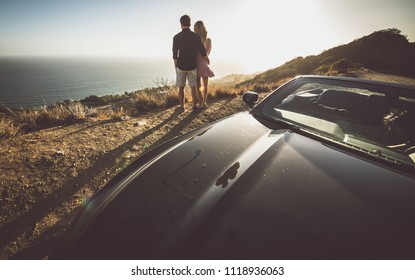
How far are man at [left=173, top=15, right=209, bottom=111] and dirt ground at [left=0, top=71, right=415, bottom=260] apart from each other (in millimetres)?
1298

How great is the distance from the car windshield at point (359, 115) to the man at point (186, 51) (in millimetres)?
2859

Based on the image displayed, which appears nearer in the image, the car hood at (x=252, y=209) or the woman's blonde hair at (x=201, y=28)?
the car hood at (x=252, y=209)

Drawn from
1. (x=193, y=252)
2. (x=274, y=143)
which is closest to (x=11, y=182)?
(x=193, y=252)

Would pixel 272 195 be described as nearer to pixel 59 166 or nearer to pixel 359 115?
pixel 359 115

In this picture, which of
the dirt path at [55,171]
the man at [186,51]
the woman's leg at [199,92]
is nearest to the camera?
the dirt path at [55,171]

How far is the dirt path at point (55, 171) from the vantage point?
2.10 m

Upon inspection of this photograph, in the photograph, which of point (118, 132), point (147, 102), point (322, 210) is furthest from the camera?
point (147, 102)

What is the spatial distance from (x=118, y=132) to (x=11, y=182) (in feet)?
5.94

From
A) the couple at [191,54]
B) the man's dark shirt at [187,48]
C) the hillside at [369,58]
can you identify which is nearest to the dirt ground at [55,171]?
the couple at [191,54]

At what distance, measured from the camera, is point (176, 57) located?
492 cm

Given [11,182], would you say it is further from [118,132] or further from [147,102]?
[147,102]

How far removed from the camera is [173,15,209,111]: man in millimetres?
4727

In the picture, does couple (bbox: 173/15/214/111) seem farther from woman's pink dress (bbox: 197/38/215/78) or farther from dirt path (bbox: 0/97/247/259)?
dirt path (bbox: 0/97/247/259)

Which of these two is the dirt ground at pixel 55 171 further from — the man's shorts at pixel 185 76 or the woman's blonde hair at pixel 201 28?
the woman's blonde hair at pixel 201 28
